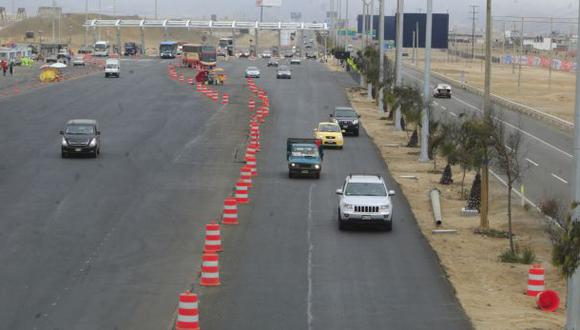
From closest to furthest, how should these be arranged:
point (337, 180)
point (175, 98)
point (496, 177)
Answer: point (337, 180), point (496, 177), point (175, 98)

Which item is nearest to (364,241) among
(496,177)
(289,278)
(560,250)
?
(289,278)

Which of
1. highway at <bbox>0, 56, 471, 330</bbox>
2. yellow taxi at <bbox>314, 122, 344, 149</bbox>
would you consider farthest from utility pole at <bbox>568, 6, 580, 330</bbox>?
yellow taxi at <bbox>314, 122, 344, 149</bbox>

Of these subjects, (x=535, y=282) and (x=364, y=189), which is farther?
(x=364, y=189)

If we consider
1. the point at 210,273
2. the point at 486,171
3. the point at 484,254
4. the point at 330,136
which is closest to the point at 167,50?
the point at 330,136

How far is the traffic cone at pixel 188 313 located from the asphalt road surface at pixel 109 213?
127 centimetres

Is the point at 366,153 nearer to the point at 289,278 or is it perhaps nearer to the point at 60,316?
the point at 289,278

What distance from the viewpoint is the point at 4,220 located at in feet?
115

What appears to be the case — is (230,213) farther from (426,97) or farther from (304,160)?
(426,97)

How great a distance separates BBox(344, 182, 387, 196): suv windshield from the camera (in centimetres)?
Result: 3544

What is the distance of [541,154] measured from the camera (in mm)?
62031

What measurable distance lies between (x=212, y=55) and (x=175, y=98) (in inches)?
1823

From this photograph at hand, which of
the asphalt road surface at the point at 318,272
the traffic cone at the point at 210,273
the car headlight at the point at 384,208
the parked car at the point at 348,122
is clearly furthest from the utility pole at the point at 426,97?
the traffic cone at the point at 210,273

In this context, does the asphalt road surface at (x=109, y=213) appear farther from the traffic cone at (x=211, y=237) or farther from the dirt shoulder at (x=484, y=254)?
the dirt shoulder at (x=484, y=254)

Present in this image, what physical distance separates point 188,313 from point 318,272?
780 centimetres
